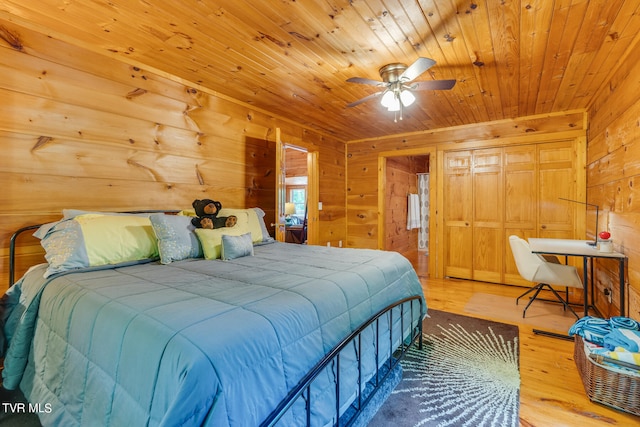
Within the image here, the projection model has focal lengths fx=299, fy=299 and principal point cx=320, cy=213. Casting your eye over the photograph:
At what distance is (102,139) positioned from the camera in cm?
245

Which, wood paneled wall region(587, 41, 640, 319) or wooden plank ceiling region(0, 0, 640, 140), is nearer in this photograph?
wooden plank ceiling region(0, 0, 640, 140)

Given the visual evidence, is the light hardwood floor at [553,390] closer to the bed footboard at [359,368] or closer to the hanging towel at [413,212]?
the bed footboard at [359,368]

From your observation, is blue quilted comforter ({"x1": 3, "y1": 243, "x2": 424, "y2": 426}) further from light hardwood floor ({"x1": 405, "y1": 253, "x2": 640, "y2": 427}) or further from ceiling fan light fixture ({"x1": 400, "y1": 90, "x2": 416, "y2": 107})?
ceiling fan light fixture ({"x1": 400, "y1": 90, "x2": 416, "y2": 107})

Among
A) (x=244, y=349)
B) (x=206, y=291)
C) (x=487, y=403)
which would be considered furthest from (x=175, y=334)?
(x=487, y=403)

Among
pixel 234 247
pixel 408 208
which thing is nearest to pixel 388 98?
pixel 234 247

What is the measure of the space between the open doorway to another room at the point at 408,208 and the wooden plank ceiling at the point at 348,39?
2683mm

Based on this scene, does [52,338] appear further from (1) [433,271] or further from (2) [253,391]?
(1) [433,271]

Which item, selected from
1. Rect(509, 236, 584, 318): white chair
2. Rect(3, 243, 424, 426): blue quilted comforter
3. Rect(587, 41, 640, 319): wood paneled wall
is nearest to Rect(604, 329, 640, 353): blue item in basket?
Rect(587, 41, 640, 319): wood paneled wall

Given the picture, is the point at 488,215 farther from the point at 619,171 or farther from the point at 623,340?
the point at 623,340

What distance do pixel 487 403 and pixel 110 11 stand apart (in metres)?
3.41

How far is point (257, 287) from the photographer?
149 cm

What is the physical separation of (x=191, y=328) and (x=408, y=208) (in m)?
6.35

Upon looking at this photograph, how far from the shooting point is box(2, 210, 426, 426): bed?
0.94m

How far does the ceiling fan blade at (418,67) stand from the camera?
2129mm
